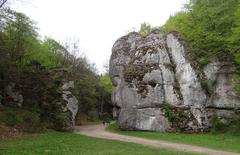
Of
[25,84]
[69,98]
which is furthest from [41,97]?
[69,98]

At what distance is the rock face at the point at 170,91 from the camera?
37.0 metres

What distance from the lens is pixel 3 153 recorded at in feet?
59.9

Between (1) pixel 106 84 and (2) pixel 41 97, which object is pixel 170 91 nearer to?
(2) pixel 41 97

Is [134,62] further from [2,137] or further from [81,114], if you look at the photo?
[81,114]

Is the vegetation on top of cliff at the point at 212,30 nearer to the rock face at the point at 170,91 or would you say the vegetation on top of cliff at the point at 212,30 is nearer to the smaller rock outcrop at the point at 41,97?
the rock face at the point at 170,91

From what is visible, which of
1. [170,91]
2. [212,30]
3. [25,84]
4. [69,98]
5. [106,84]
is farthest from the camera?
[106,84]

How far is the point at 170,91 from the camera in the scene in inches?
1515

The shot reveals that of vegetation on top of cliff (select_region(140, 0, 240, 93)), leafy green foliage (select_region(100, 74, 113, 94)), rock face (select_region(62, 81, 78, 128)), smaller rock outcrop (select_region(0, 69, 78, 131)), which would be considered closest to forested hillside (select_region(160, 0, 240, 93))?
vegetation on top of cliff (select_region(140, 0, 240, 93))

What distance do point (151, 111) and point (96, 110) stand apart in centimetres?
4072

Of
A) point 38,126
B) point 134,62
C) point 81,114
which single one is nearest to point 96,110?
point 81,114

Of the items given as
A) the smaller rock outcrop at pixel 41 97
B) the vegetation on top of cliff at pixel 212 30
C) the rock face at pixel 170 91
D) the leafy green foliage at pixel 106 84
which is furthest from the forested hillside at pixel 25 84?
the leafy green foliage at pixel 106 84

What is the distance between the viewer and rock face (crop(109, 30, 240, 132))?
37.0m

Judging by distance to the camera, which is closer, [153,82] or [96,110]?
[153,82]

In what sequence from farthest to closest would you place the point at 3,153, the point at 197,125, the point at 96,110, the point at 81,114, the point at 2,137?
the point at 96,110
the point at 81,114
the point at 197,125
the point at 2,137
the point at 3,153
